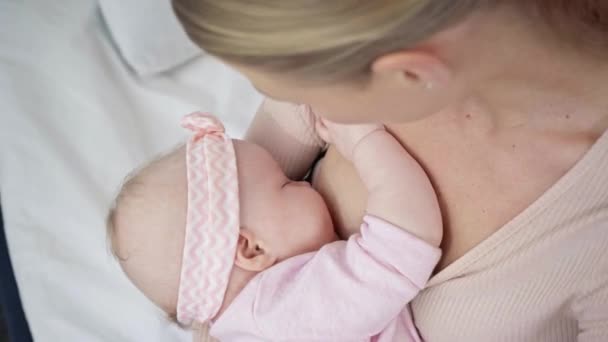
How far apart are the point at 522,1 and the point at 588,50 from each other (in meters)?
0.13

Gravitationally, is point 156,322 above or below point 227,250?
below

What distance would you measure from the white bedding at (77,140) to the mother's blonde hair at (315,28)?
775 millimetres

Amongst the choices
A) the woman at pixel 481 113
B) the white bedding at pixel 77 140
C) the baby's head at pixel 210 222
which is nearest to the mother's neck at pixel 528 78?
the woman at pixel 481 113

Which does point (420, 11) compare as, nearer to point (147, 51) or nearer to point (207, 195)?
point (207, 195)

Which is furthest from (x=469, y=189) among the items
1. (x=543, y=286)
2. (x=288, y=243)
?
(x=288, y=243)

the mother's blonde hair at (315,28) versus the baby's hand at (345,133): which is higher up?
the mother's blonde hair at (315,28)

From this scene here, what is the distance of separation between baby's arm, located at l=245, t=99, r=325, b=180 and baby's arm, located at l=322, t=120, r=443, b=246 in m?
0.15

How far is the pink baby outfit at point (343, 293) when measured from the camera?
2.34ft

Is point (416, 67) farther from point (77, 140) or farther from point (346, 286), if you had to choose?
point (77, 140)

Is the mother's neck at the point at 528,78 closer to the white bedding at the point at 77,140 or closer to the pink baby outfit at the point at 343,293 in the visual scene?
the pink baby outfit at the point at 343,293

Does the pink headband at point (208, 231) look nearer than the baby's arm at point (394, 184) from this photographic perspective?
No

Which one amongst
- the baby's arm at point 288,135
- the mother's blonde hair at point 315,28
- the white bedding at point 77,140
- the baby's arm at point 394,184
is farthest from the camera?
the white bedding at point 77,140

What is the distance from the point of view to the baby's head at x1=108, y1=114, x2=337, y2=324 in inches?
32.3

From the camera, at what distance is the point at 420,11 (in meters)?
0.47
